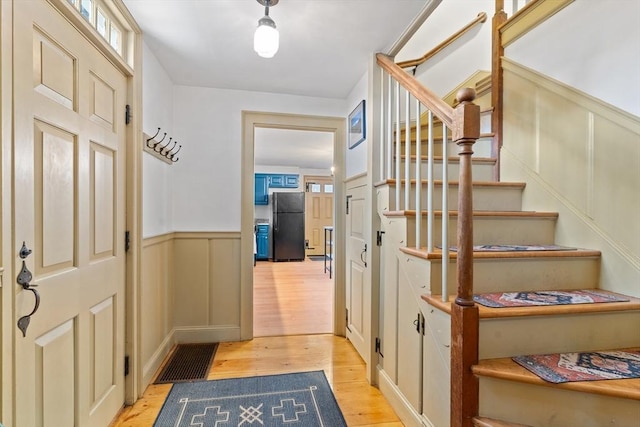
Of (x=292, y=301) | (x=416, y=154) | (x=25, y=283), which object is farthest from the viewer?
(x=292, y=301)

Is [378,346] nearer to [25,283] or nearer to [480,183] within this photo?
[480,183]

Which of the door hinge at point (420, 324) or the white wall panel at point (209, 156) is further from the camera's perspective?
the white wall panel at point (209, 156)

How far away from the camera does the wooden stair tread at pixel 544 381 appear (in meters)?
0.97

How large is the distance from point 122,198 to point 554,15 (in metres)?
2.82

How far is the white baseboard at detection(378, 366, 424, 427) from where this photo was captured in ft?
5.07

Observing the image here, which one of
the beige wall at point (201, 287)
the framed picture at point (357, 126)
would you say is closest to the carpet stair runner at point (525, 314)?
the framed picture at point (357, 126)

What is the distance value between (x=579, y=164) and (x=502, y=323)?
44.4 inches

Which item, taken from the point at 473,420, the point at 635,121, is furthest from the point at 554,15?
the point at 473,420

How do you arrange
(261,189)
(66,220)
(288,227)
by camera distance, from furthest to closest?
(261,189)
(288,227)
(66,220)

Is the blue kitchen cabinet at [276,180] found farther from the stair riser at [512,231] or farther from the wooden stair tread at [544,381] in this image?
the wooden stair tread at [544,381]

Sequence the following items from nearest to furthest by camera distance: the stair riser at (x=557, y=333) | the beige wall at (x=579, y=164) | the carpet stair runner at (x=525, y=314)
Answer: the carpet stair runner at (x=525, y=314), the stair riser at (x=557, y=333), the beige wall at (x=579, y=164)

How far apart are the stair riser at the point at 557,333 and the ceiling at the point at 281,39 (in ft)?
5.49

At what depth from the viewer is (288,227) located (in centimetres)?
731

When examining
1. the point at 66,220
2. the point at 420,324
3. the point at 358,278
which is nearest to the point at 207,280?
the point at 358,278
